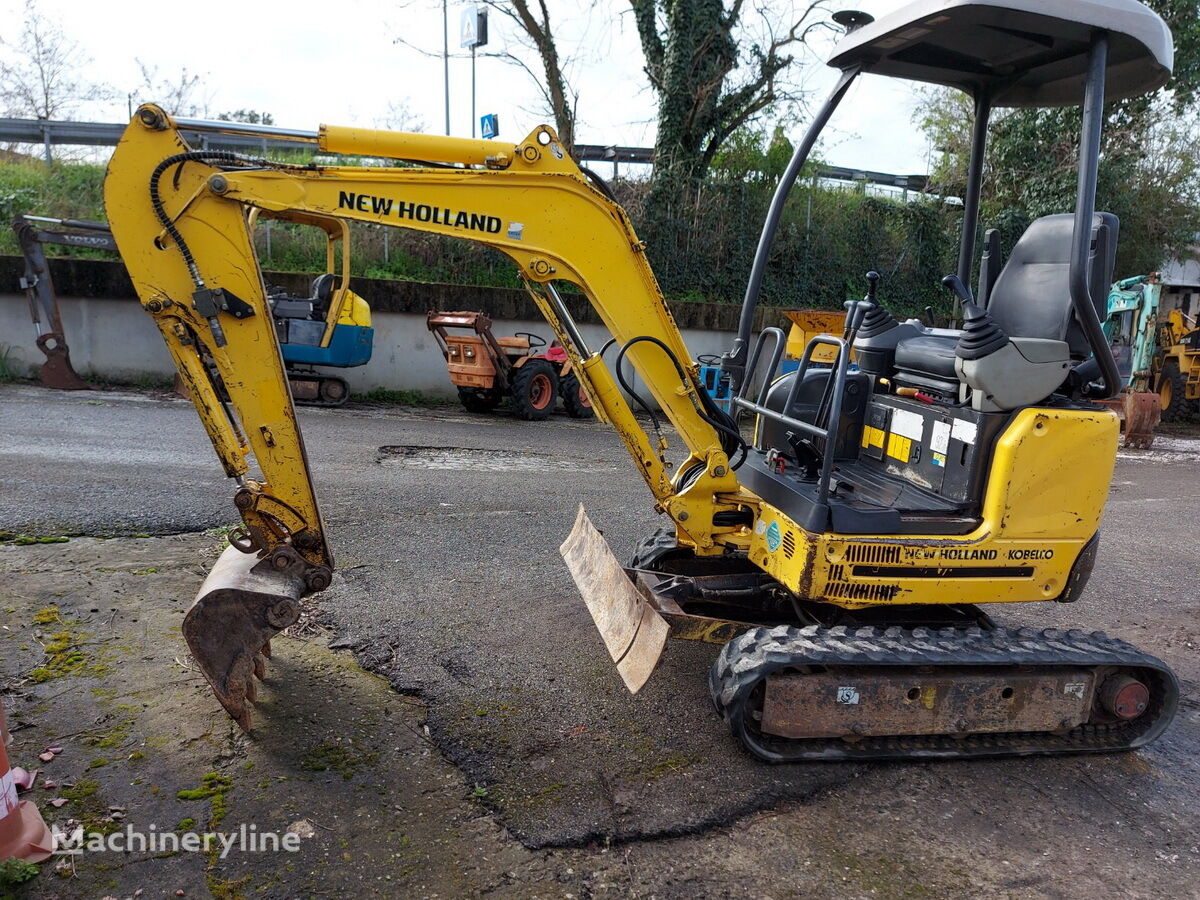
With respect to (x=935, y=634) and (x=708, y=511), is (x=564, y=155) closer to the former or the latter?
(x=708, y=511)

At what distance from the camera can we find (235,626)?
11.4 feet

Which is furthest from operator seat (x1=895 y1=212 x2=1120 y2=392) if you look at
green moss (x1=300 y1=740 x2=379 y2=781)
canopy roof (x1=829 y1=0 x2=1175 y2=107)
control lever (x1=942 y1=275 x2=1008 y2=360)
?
green moss (x1=300 y1=740 x2=379 y2=781)

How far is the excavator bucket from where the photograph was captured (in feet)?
42.8

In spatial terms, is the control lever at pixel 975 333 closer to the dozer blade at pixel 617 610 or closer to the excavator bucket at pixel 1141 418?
the dozer blade at pixel 617 610

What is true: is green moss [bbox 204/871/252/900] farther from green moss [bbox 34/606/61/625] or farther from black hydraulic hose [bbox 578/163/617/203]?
black hydraulic hose [bbox 578/163/617/203]

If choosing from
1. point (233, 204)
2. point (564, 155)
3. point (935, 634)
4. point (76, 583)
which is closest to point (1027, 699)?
point (935, 634)

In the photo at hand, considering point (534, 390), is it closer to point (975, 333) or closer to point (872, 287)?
→ point (872, 287)

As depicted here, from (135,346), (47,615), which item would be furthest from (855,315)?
(135,346)

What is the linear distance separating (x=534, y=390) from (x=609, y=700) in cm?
860

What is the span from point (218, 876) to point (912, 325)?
405 centimetres

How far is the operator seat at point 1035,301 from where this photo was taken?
397 cm

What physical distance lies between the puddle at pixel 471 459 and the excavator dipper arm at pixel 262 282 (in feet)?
15.5

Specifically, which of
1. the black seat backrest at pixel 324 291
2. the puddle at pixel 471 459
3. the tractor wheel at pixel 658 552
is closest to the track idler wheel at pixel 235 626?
the tractor wheel at pixel 658 552

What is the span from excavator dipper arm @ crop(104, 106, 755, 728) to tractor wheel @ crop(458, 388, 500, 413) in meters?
8.53
